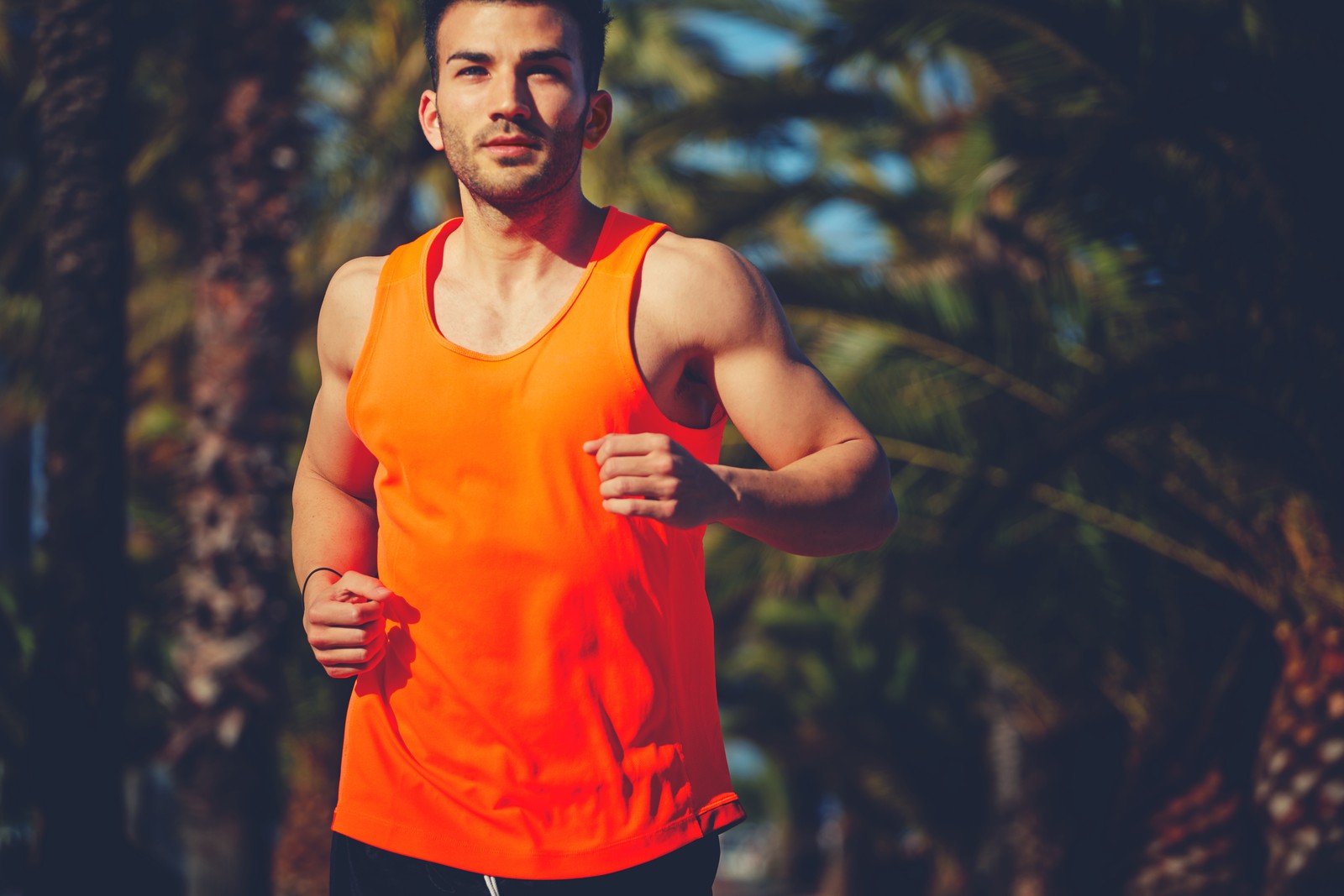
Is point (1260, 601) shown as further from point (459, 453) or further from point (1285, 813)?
point (459, 453)

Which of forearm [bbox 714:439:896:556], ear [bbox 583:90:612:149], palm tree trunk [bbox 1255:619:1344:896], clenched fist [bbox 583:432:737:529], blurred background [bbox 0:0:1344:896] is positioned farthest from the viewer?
palm tree trunk [bbox 1255:619:1344:896]

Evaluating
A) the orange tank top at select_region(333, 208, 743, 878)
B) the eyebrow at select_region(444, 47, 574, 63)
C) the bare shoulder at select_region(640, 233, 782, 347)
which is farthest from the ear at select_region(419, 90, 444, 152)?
the bare shoulder at select_region(640, 233, 782, 347)

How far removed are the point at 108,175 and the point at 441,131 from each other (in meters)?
3.69

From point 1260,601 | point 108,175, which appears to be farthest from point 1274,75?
point 108,175

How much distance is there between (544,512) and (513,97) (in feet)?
1.95

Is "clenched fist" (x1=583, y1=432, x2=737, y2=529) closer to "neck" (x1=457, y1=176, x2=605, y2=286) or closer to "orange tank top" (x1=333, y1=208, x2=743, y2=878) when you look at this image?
"orange tank top" (x1=333, y1=208, x2=743, y2=878)

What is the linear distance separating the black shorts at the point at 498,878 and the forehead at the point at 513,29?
1177 mm

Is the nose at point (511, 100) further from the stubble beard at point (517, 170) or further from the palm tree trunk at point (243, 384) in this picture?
the palm tree trunk at point (243, 384)

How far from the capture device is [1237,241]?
583 cm

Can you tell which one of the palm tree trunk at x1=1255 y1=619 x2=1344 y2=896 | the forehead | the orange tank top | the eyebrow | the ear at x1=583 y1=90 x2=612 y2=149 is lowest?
the palm tree trunk at x1=1255 y1=619 x2=1344 y2=896

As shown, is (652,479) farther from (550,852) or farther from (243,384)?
(243,384)

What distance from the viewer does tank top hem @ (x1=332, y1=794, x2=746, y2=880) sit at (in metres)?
1.97

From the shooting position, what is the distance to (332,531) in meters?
2.29

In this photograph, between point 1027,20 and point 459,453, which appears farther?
point 1027,20
